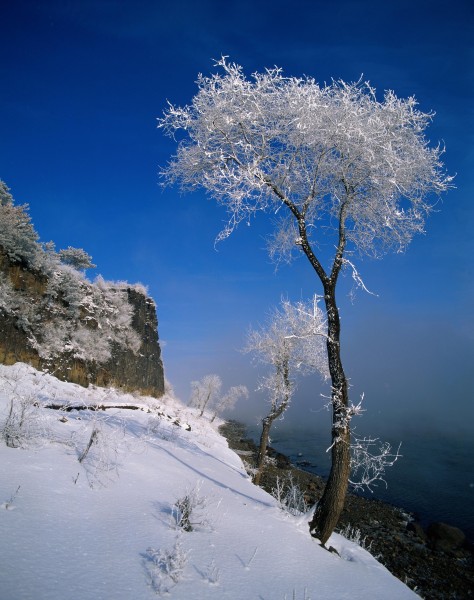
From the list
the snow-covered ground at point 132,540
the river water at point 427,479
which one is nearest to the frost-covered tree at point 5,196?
the snow-covered ground at point 132,540

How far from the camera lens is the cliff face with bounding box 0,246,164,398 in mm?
20141

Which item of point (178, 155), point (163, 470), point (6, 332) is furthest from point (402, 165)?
point (6, 332)

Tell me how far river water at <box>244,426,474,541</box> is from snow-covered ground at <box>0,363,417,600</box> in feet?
62.8

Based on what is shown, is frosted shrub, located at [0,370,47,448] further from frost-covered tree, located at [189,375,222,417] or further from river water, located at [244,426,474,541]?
frost-covered tree, located at [189,375,222,417]

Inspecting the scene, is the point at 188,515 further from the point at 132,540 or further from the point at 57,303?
the point at 57,303

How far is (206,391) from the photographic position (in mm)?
59188

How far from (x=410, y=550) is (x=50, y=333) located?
24.0 metres

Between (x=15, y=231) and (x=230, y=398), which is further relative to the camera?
(x=230, y=398)

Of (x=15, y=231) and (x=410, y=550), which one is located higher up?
(x=15, y=231)

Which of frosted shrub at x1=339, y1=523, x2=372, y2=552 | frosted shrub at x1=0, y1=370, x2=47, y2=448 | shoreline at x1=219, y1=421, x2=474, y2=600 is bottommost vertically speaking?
shoreline at x1=219, y1=421, x2=474, y2=600

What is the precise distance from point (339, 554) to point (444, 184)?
7813 millimetres

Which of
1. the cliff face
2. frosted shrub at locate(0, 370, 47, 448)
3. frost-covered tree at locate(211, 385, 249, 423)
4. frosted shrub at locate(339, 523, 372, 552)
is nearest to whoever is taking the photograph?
frosted shrub at locate(0, 370, 47, 448)

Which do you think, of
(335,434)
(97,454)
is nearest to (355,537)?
(335,434)

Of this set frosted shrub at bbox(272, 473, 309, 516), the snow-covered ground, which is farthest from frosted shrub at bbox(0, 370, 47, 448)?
frosted shrub at bbox(272, 473, 309, 516)
